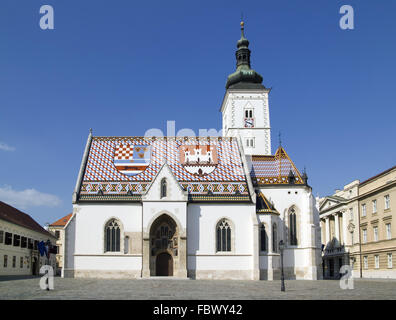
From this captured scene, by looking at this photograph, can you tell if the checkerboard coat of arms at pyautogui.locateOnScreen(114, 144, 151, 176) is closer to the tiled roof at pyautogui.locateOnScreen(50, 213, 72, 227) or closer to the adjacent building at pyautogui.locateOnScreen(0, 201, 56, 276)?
the adjacent building at pyautogui.locateOnScreen(0, 201, 56, 276)

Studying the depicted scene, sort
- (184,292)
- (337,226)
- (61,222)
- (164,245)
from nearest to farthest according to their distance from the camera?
(184,292) < (164,245) < (337,226) < (61,222)

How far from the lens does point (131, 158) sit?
49.6 metres

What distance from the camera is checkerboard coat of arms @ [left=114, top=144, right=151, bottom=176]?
48.5 metres

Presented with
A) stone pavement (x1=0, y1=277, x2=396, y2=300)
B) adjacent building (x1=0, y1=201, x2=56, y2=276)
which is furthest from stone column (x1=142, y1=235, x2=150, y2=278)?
adjacent building (x1=0, y1=201, x2=56, y2=276)

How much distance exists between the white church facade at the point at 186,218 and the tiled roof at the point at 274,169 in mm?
142

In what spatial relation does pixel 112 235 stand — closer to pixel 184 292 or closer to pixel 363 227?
pixel 184 292

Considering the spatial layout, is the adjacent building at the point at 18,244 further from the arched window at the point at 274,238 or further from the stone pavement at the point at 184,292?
the arched window at the point at 274,238

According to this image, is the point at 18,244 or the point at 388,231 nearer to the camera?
the point at 388,231

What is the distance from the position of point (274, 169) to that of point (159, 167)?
1262 cm

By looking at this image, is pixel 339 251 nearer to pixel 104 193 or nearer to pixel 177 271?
pixel 177 271

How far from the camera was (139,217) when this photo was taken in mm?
45625

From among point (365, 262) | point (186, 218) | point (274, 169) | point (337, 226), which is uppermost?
point (274, 169)

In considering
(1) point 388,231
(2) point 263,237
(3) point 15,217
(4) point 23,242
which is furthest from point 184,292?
(3) point 15,217

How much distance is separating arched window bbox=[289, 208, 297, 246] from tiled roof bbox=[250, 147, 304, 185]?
330 centimetres
